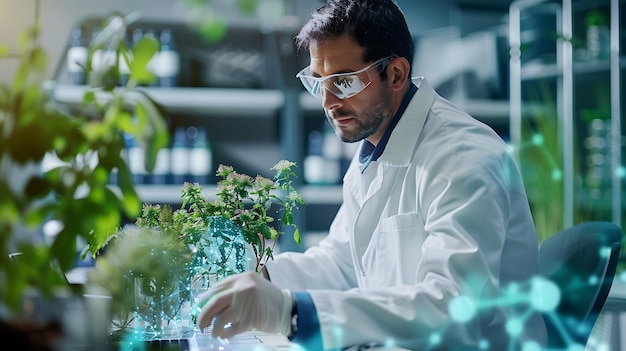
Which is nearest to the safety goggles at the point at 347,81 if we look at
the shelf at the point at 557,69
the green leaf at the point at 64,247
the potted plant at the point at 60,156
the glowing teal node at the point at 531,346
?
the glowing teal node at the point at 531,346

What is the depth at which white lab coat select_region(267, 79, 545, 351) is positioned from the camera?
1.11m

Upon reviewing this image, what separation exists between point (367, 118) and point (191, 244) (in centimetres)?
53

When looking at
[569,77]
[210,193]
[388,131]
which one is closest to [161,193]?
[210,193]

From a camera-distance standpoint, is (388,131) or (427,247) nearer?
(427,247)

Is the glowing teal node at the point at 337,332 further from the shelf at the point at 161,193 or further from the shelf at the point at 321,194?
the shelf at the point at 321,194

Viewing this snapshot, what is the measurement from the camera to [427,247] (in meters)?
1.23

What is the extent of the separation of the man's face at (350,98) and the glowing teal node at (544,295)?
0.50 m

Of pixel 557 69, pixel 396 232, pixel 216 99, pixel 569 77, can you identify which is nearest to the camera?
pixel 396 232

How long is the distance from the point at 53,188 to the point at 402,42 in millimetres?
1090

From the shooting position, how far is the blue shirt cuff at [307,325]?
1.07 m

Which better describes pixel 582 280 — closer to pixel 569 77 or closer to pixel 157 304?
pixel 157 304

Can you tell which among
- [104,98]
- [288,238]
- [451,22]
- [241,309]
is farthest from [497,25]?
[104,98]

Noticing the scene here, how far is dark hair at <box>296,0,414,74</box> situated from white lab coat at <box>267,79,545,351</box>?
0.45 feet

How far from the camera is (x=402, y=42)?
157 cm
